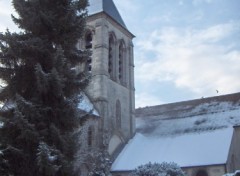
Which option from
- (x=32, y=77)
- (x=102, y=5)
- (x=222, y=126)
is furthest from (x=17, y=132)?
(x=102, y=5)

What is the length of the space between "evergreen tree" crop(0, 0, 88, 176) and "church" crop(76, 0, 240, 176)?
434 inches

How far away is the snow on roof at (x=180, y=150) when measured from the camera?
67.3 feet

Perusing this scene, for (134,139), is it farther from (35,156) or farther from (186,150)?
(35,156)

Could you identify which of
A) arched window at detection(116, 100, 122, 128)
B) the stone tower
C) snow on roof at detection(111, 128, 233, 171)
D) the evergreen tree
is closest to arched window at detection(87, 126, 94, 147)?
the stone tower

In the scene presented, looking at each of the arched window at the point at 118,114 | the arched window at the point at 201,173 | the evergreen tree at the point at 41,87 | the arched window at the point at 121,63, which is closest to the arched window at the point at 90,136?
the arched window at the point at 118,114

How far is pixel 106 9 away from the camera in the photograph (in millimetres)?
25766

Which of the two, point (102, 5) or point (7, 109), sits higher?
point (102, 5)

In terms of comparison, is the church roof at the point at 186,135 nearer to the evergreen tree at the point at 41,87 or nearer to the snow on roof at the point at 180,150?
the snow on roof at the point at 180,150

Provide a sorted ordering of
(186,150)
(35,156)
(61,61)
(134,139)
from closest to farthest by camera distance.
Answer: (35,156) < (61,61) < (186,150) < (134,139)

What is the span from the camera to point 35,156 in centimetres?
819

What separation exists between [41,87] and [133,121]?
18.2 metres

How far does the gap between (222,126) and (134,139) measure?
624 centimetres

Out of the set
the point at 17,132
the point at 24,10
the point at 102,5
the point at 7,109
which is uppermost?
the point at 102,5

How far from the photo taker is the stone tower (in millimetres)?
23234
